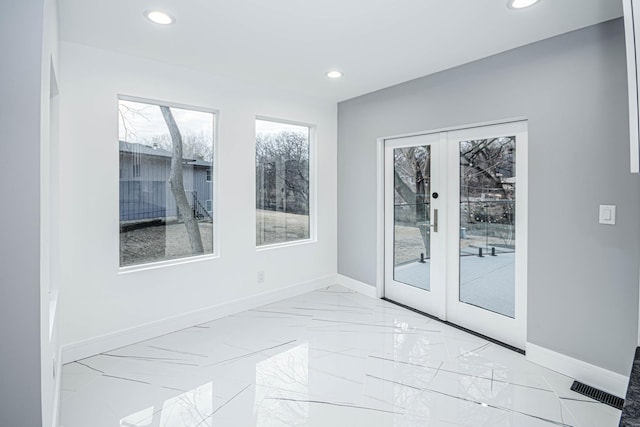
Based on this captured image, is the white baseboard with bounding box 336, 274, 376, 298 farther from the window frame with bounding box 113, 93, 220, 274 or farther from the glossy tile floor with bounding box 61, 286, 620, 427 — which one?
the window frame with bounding box 113, 93, 220, 274

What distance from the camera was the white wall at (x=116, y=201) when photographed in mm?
2697

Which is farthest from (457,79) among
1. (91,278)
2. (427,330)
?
(91,278)

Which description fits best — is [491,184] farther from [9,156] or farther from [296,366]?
[9,156]

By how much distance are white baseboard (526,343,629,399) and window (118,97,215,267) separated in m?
3.02

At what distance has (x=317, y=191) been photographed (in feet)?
14.8

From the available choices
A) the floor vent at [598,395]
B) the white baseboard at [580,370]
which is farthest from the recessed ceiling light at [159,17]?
the floor vent at [598,395]

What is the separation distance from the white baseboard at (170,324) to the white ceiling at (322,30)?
7.61ft

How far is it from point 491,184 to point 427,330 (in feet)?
4.81

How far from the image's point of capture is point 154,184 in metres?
3.25

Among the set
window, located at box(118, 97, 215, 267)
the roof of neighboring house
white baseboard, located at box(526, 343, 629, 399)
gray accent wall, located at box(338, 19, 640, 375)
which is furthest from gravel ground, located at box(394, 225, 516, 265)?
the roof of neighboring house

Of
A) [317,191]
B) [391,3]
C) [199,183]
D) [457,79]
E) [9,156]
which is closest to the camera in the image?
[9,156]

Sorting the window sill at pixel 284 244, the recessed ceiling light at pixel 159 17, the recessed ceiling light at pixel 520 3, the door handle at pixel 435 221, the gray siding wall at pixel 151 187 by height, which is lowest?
the window sill at pixel 284 244

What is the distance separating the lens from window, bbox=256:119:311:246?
13.2ft

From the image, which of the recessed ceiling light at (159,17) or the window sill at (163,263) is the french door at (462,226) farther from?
the recessed ceiling light at (159,17)
